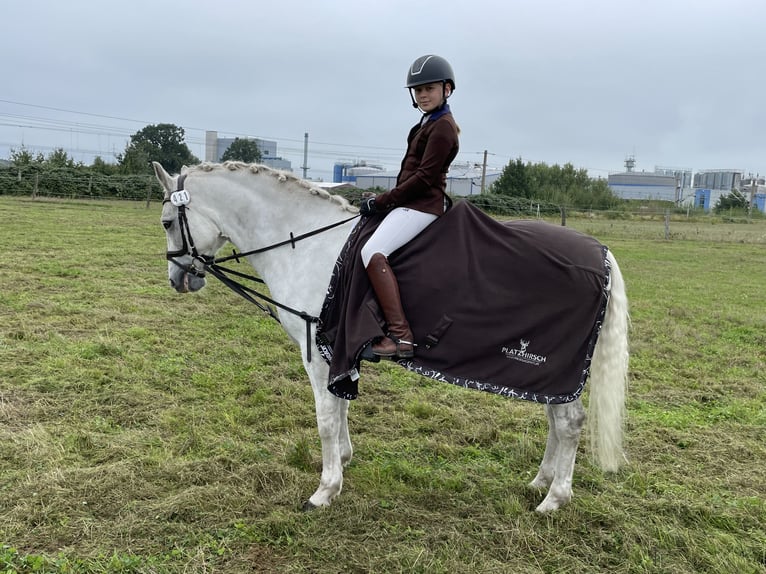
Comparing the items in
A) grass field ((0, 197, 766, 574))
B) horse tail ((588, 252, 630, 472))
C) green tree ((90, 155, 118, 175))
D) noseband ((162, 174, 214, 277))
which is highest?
green tree ((90, 155, 118, 175))

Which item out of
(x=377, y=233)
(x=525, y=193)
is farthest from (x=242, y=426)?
(x=525, y=193)

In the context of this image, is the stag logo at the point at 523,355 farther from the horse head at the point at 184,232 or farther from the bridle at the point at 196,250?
the horse head at the point at 184,232

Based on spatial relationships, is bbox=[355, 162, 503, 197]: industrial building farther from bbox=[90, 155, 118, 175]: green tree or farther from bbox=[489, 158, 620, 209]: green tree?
bbox=[90, 155, 118, 175]: green tree

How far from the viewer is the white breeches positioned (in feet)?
10.7

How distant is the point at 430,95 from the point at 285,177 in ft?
3.91

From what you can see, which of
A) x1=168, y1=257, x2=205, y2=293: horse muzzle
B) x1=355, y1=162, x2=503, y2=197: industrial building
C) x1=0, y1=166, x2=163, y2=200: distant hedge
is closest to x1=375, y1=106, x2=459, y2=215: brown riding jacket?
x1=168, y1=257, x2=205, y2=293: horse muzzle

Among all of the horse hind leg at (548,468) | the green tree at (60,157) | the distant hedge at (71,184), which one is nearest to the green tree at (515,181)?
the distant hedge at (71,184)

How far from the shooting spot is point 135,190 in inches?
1251

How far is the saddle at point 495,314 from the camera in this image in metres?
3.23

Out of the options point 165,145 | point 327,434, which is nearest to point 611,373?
point 327,434

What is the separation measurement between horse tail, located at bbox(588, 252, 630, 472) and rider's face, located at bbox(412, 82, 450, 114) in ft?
4.96

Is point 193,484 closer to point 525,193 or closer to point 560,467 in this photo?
point 560,467

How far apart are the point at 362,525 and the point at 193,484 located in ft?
4.00

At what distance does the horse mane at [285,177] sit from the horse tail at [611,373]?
1870 mm
